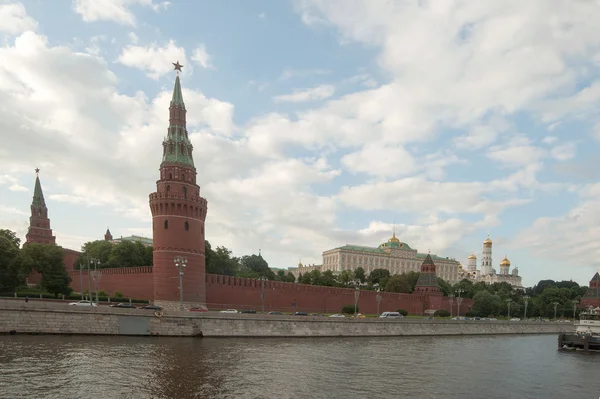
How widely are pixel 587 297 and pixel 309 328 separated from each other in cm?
9570

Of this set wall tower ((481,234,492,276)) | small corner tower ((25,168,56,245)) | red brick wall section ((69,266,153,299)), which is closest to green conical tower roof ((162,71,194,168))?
red brick wall section ((69,266,153,299))

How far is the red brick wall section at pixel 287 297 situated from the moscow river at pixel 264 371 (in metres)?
16.7

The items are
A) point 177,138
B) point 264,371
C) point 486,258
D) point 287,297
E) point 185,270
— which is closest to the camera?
point 264,371

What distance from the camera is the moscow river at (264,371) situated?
68.9ft

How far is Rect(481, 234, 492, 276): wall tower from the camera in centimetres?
19462

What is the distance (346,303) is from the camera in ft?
230

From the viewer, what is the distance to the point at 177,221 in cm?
5150

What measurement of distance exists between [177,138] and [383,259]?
4937 inches

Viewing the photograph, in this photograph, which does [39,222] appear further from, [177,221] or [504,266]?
[504,266]

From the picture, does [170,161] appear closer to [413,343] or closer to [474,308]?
[413,343]

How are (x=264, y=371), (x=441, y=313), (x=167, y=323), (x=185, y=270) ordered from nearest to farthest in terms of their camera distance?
(x=264, y=371) < (x=167, y=323) < (x=185, y=270) < (x=441, y=313)

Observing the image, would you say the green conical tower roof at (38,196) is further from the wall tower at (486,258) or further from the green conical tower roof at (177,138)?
the wall tower at (486,258)

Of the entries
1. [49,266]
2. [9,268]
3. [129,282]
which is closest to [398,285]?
[129,282]

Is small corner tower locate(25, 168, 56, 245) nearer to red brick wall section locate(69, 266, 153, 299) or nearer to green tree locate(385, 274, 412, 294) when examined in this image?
red brick wall section locate(69, 266, 153, 299)
